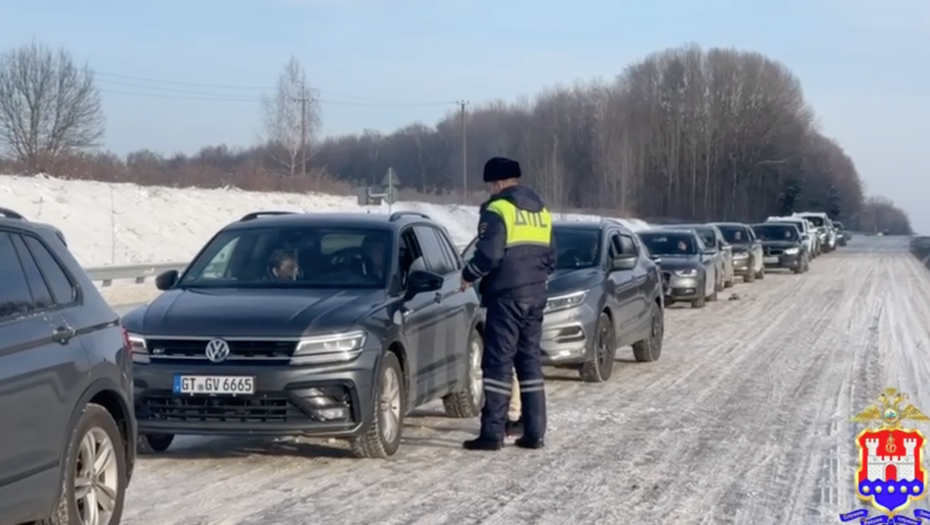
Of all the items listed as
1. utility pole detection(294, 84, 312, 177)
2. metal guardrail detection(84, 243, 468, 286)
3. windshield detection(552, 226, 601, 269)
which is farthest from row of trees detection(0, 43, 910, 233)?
windshield detection(552, 226, 601, 269)

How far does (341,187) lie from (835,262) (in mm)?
25860

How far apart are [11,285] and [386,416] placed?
353 cm

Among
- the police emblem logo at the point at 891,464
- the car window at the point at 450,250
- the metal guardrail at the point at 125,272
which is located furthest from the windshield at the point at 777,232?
the police emblem logo at the point at 891,464

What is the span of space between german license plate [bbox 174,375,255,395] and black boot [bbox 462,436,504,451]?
1.85m

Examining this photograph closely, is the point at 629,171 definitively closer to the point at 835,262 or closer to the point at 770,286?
the point at 835,262

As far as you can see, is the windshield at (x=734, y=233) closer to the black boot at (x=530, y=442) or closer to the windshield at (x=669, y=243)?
the windshield at (x=669, y=243)

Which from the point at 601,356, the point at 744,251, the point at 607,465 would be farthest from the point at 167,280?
the point at 744,251

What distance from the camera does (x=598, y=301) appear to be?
1384 centimetres

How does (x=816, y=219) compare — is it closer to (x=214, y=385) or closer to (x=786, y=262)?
(x=786, y=262)

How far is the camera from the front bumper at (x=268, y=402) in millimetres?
8617

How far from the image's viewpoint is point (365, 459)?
9.24m

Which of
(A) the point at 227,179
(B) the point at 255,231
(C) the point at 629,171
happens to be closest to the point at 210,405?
(B) the point at 255,231

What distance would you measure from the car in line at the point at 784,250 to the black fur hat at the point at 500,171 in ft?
107

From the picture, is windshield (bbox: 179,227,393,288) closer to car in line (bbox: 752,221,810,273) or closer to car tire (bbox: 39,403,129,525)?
car tire (bbox: 39,403,129,525)
